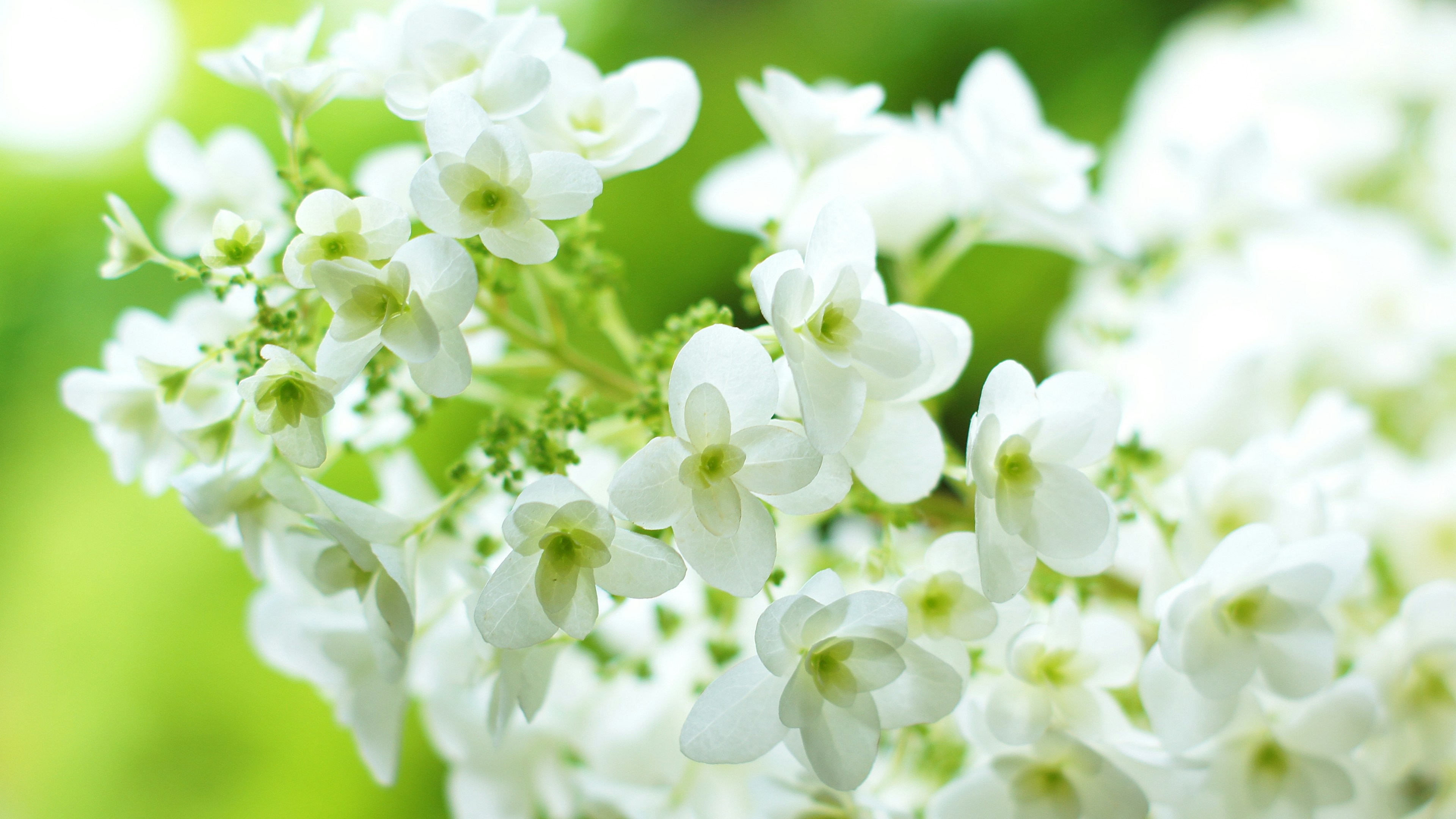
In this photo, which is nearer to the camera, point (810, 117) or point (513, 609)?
point (513, 609)

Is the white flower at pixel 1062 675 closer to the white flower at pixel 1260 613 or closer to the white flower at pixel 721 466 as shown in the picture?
the white flower at pixel 1260 613

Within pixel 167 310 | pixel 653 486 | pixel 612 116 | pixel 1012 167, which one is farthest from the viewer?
pixel 167 310

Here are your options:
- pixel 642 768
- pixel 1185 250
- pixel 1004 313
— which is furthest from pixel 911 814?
pixel 1004 313

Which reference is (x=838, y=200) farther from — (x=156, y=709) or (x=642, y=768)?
(x=156, y=709)

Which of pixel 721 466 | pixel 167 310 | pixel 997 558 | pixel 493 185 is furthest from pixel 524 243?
pixel 167 310

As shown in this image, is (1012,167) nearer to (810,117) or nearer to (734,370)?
(810,117)

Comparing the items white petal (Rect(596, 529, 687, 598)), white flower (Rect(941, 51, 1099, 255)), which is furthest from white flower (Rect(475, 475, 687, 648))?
white flower (Rect(941, 51, 1099, 255))

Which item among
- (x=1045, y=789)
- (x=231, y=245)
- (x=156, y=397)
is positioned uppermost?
(x=231, y=245)

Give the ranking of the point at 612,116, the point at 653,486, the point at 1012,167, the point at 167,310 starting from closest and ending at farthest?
1. the point at 653,486
2. the point at 612,116
3. the point at 1012,167
4. the point at 167,310
